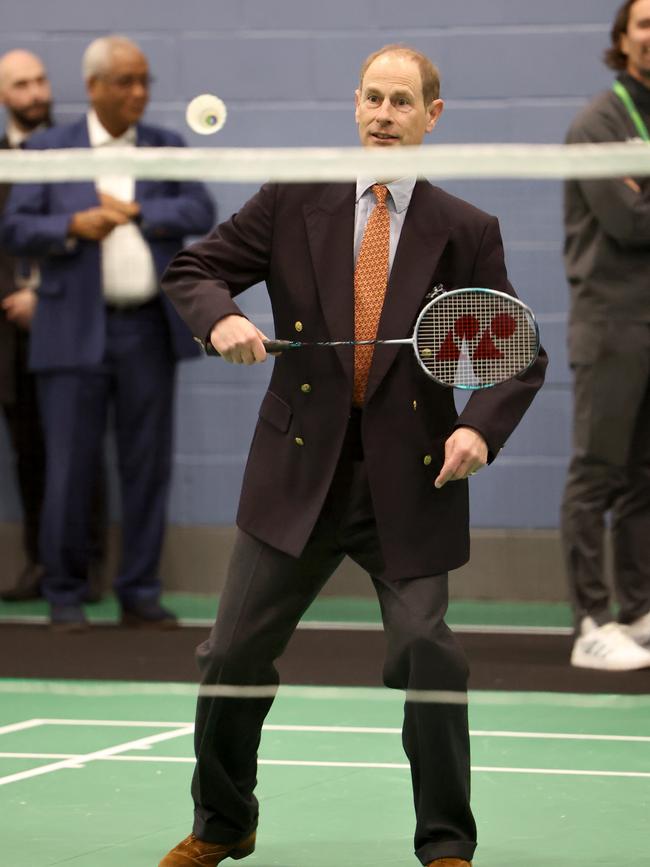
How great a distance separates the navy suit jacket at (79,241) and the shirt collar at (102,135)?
18.8 inches

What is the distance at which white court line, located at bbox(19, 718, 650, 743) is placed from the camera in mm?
5105

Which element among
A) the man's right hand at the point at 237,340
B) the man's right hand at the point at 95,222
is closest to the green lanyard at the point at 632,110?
the man's right hand at the point at 95,222

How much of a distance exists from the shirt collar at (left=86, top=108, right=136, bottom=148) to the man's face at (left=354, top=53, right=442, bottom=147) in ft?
10.3

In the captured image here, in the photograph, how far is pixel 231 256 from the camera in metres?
3.70

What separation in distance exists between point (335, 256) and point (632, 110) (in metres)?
2.47

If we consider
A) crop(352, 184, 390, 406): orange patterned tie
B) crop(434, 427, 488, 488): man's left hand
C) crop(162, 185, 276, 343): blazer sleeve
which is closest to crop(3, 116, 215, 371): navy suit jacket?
crop(162, 185, 276, 343): blazer sleeve

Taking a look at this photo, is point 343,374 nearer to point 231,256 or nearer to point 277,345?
point 277,345

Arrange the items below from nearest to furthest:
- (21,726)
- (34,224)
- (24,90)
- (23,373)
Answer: (21,726), (34,224), (23,373), (24,90)

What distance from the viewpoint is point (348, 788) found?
4.54 metres

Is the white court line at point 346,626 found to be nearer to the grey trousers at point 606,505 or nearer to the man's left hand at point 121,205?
the grey trousers at point 606,505

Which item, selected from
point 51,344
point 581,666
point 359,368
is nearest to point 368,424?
point 359,368

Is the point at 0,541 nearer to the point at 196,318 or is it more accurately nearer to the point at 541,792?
the point at 541,792

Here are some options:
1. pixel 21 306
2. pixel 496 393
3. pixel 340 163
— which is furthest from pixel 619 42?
pixel 340 163

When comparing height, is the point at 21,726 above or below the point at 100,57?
below
